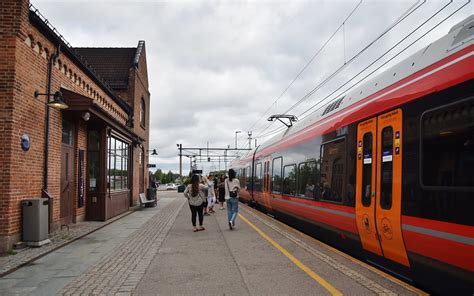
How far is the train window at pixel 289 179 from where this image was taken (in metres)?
11.9

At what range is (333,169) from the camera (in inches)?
326

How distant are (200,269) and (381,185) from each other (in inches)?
125

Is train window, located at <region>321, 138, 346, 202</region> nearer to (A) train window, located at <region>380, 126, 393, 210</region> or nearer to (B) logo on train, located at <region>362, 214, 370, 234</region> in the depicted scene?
(B) logo on train, located at <region>362, 214, 370, 234</region>

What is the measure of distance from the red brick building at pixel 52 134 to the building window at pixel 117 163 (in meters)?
0.04

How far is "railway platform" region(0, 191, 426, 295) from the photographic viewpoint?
564 cm

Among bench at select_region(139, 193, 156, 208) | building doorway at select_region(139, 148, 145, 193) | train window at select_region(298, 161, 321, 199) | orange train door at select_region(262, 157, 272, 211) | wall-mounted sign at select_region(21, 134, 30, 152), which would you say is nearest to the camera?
wall-mounted sign at select_region(21, 134, 30, 152)

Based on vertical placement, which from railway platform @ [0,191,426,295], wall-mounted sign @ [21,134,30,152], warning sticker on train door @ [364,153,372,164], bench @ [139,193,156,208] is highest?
wall-mounted sign @ [21,134,30,152]

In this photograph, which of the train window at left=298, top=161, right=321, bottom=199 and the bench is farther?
the bench

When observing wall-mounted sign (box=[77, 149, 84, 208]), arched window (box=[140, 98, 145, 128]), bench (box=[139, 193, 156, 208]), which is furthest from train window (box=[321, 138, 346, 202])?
arched window (box=[140, 98, 145, 128])

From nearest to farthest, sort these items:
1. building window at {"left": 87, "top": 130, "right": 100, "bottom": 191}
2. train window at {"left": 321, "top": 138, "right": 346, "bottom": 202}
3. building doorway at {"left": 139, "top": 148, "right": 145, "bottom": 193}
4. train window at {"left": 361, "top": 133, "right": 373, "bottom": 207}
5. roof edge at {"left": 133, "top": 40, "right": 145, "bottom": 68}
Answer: train window at {"left": 361, "top": 133, "right": 373, "bottom": 207} → train window at {"left": 321, "top": 138, "right": 346, "bottom": 202} → building window at {"left": 87, "top": 130, "right": 100, "bottom": 191} → roof edge at {"left": 133, "top": 40, "right": 145, "bottom": 68} → building doorway at {"left": 139, "top": 148, "right": 145, "bottom": 193}

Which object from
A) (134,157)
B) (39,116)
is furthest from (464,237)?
(134,157)

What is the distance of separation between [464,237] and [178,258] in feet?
16.9

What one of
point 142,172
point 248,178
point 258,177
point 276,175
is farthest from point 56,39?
point 142,172

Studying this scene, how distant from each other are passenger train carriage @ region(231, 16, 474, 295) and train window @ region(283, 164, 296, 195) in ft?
8.80
